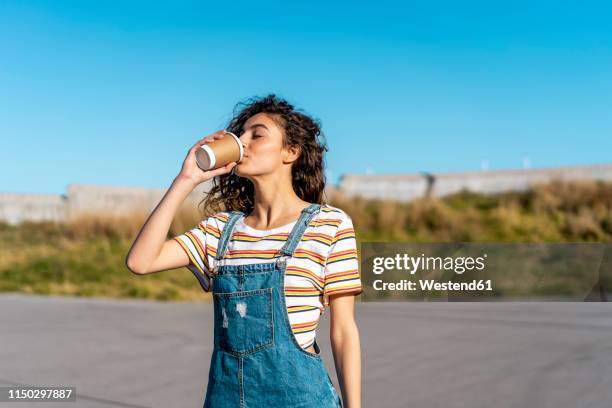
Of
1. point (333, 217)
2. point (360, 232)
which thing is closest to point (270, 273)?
point (333, 217)

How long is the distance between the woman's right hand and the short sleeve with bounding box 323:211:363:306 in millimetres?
368

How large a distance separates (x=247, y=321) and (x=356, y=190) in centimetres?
1712

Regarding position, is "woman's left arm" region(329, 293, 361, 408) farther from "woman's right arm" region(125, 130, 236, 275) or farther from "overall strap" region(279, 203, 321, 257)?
"woman's right arm" region(125, 130, 236, 275)

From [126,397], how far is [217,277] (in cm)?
352

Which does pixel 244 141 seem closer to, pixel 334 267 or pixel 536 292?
pixel 334 267

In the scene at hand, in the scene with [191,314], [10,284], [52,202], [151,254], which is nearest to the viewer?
[151,254]

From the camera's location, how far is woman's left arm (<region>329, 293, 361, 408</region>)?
70.9 inches

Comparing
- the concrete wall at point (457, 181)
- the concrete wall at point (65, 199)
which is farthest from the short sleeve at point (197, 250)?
the concrete wall at point (65, 199)

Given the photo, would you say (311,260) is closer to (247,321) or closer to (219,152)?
(247,321)

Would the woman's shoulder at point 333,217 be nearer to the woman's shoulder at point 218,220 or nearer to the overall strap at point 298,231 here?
the overall strap at point 298,231

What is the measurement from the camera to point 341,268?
5.94ft

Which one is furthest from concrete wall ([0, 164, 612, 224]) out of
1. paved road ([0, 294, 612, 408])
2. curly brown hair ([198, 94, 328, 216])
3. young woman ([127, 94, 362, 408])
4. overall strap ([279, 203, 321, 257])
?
overall strap ([279, 203, 321, 257])

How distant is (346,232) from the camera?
185 cm

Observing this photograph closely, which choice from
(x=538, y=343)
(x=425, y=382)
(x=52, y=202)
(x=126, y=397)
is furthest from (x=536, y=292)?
(x=52, y=202)
